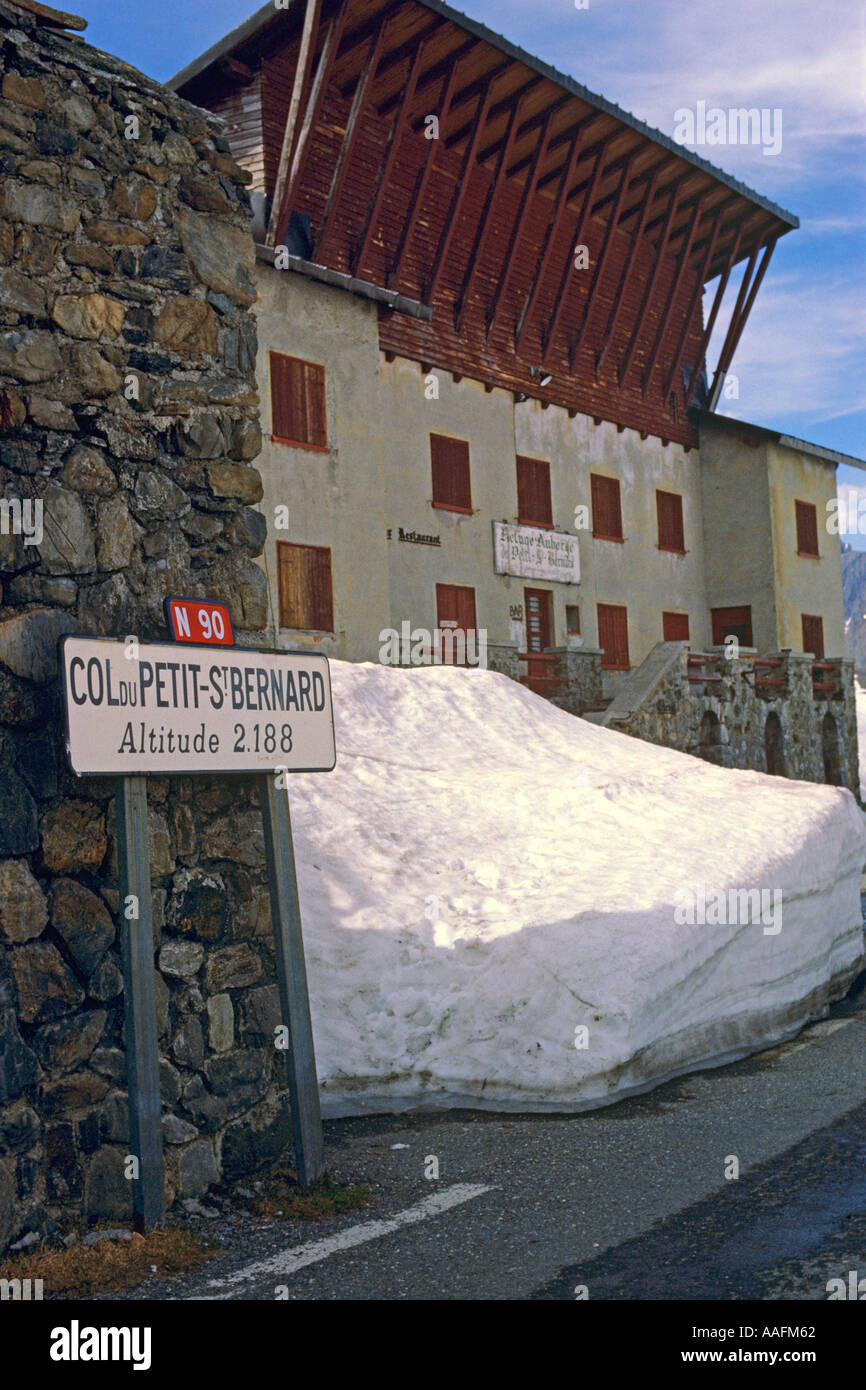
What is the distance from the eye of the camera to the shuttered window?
112ft

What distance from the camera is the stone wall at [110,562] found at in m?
5.39

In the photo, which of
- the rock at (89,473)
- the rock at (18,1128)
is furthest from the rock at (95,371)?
the rock at (18,1128)

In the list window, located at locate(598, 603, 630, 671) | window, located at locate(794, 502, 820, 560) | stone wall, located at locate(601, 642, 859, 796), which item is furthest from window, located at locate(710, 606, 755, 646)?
window, located at locate(598, 603, 630, 671)

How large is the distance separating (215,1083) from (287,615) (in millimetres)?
15550

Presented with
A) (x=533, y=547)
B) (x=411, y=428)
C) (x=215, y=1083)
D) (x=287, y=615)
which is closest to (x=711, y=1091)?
(x=215, y=1083)

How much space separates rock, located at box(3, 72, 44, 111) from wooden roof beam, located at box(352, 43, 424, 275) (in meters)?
18.3

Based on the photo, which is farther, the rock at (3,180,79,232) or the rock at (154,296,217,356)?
the rock at (154,296,217,356)

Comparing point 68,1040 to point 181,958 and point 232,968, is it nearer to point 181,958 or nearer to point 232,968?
point 181,958

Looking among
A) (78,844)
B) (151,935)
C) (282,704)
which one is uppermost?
(282,704)

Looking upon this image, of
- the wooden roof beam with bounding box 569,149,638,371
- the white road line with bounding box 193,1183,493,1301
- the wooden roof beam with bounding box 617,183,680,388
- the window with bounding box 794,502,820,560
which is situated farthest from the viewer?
the window with bounding box 794,502,820,560

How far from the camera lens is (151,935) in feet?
18.5

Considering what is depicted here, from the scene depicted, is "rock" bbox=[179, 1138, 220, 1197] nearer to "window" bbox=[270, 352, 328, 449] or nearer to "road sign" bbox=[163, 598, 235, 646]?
"road sign" bbox=[163, 598, 235, 646]
